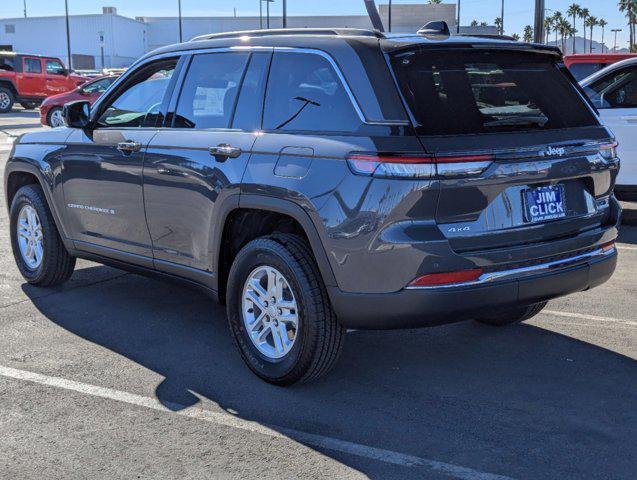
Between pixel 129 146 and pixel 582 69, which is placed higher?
pixel 582 69

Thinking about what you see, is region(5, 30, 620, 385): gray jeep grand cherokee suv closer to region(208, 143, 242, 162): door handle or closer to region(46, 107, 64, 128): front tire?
region(208, 143, 242, 162): door handle

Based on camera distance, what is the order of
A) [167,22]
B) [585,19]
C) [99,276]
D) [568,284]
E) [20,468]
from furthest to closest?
[585,19]
[167,22]
[99,276]
[568,284]
[20,468]

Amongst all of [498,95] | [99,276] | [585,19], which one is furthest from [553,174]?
[585,19]

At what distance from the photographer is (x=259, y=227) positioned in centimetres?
470

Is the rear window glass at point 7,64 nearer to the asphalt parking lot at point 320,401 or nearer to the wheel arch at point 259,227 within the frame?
the asphalt parking lot at point 320,401

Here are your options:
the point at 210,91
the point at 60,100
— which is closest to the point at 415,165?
the point at 210,91

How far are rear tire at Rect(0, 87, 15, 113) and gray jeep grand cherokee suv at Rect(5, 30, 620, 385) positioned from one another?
2874cm

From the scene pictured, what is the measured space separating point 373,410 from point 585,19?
17324 centimetres

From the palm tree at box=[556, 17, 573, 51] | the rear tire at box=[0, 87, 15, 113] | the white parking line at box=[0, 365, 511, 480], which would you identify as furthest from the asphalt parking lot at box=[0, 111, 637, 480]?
the palm tree at box=[556, 17, 573, 51]

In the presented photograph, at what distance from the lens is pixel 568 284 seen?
431cm

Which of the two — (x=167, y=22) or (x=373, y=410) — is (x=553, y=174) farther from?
(x=167, y=22)

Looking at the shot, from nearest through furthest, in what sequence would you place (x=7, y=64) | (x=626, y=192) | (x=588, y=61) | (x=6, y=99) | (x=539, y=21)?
(x=626, y=192)
(x=588, y=61)
(x=539, y=21)
(x=7, y=64)
(x=6, y=99)

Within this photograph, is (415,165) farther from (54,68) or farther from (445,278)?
(54,68)

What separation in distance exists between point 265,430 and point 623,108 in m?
6.82
